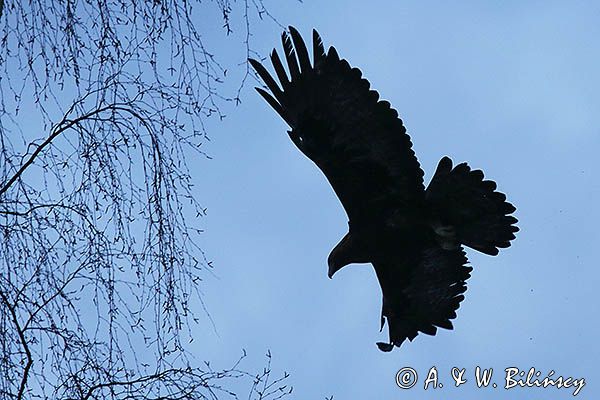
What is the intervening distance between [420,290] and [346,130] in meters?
1.29

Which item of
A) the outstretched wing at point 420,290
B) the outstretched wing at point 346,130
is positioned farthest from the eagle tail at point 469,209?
the outstretched wing at point 420,290

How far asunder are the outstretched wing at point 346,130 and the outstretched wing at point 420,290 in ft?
1.74

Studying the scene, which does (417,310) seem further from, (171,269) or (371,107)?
(171,269)

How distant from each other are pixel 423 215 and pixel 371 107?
729mm

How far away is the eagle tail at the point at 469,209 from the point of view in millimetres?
4824

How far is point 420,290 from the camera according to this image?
5566mm

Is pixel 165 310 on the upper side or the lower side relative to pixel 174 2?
lower

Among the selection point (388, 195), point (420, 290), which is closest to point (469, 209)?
point (388, 195)

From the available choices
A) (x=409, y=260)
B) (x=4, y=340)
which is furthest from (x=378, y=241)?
(x=4, y=340)

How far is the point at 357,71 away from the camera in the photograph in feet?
14.6

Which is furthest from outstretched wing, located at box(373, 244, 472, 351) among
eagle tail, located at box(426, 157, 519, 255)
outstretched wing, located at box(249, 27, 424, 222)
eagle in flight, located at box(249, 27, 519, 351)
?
outstretched wing, located at box(249, 27, 424, 222)

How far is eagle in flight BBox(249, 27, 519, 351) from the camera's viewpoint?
178 inches

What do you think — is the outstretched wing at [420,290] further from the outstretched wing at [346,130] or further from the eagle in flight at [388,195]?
the outstretched wing at [346,130]

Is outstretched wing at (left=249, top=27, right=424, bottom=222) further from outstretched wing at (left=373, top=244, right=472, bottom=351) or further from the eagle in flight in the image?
outstretched wing at (left=373, top=244, right=472, bottom=351)
